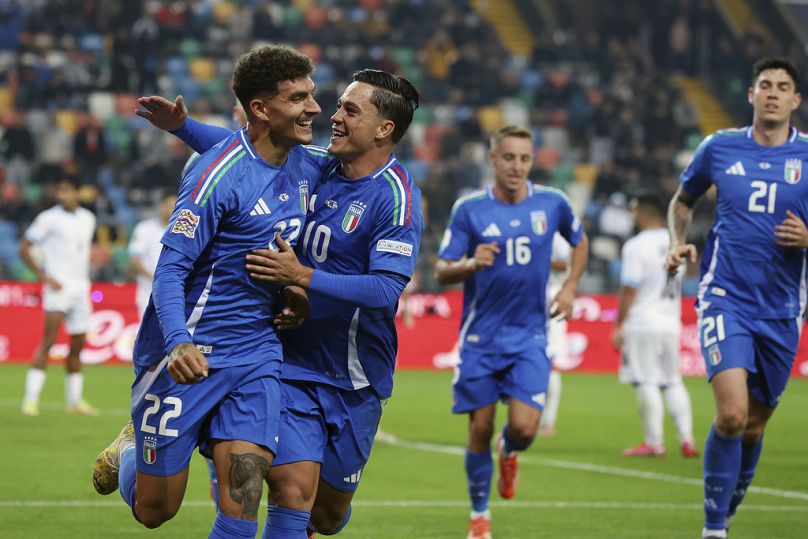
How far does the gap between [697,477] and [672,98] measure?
19.7 metres

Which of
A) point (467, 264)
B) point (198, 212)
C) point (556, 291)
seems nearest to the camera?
point (198, 212)

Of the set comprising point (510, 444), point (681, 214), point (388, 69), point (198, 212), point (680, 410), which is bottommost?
point (510, 444)

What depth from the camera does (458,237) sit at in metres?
9.03

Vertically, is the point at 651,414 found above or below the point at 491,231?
below

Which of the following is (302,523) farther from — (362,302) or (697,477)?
(697,477)

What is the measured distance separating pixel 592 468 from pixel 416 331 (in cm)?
979

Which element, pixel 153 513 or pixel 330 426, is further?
pixel 330 426

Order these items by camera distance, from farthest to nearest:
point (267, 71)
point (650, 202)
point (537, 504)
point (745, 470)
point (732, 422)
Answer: point (650, 202) → point (537, 504) → point (745, 470) → point (732, 422) → point (267, 71)

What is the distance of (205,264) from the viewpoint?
5.42 meters

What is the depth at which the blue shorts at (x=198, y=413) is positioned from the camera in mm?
5379

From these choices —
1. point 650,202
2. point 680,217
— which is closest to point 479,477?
point 680,217

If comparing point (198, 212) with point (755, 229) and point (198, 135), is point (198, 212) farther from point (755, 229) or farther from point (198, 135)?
point (755, 229)

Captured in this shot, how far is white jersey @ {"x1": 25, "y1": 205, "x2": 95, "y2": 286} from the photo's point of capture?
1480 centimetres

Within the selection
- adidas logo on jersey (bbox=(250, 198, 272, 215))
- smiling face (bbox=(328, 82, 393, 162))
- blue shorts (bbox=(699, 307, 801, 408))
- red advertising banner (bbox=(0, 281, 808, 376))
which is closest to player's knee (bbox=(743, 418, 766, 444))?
blue shorts (bbox=(699, 307, 801, 408))
